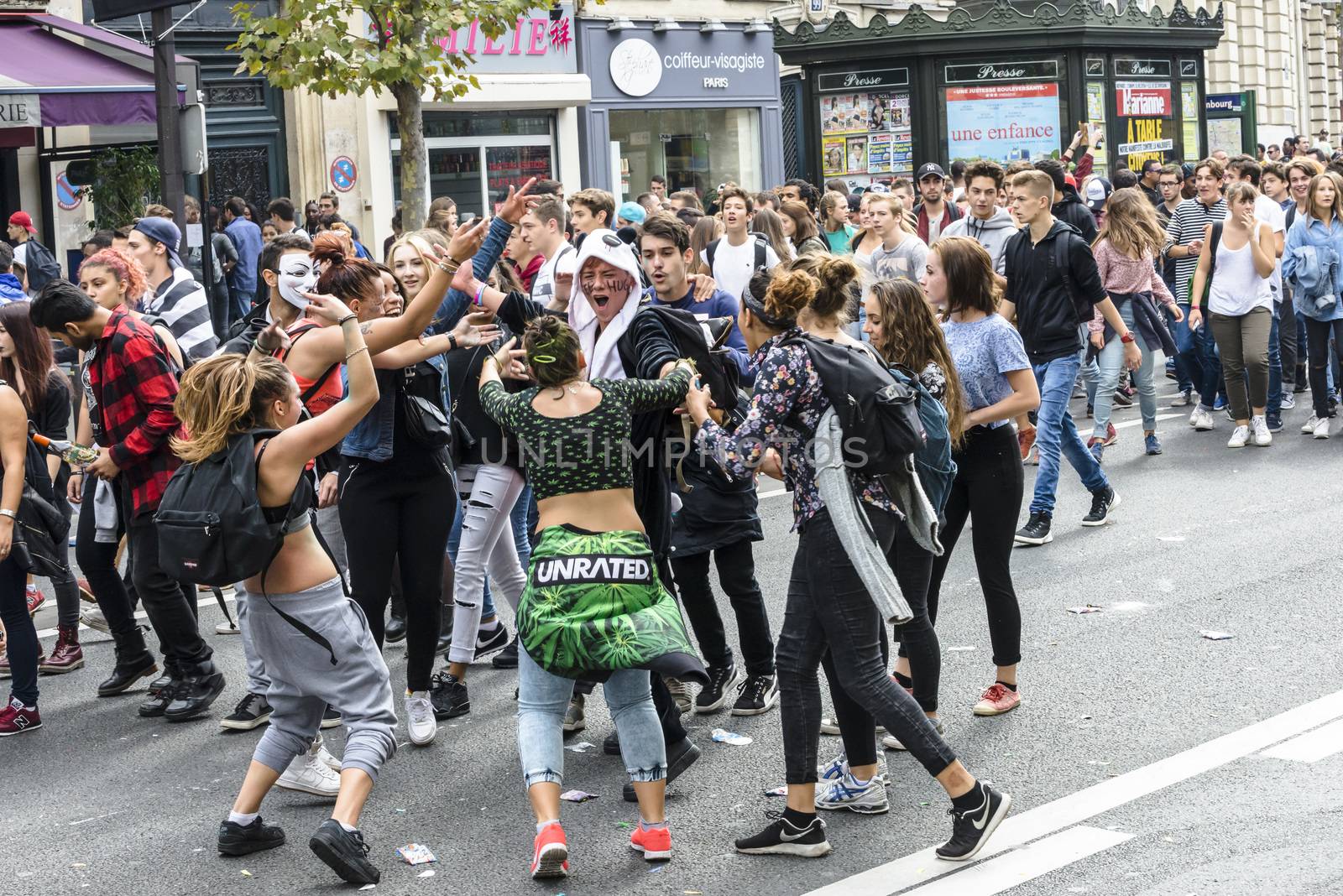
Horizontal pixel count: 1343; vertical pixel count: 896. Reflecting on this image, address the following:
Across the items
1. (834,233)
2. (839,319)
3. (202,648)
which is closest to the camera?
(839,319)

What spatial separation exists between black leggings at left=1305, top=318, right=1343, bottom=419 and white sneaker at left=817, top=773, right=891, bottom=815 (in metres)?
8.10

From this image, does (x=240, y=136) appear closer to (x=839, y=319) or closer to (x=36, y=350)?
(x=36, y=350)

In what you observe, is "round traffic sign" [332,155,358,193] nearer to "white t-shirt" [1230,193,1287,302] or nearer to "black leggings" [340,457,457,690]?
"white t-shirt" [1230,193,1287,302]

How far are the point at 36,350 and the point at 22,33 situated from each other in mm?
12288

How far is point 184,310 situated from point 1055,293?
4.85m

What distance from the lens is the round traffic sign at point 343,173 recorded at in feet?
75.6

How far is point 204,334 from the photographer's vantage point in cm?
848

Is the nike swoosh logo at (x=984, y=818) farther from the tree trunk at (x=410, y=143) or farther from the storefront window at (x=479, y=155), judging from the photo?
the storefront window at (x=479, y=155)

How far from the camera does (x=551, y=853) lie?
15.6ft

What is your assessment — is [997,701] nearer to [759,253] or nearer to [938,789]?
[938,789]

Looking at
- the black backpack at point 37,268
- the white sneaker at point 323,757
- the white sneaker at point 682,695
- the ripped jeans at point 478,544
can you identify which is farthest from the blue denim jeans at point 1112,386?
the black backpack at point 37,268

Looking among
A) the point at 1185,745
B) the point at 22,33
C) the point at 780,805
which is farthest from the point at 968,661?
the point at 22,33

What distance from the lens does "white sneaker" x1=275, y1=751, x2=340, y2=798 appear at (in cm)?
580

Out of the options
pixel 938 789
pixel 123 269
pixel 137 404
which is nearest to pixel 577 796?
pixel 938 789
